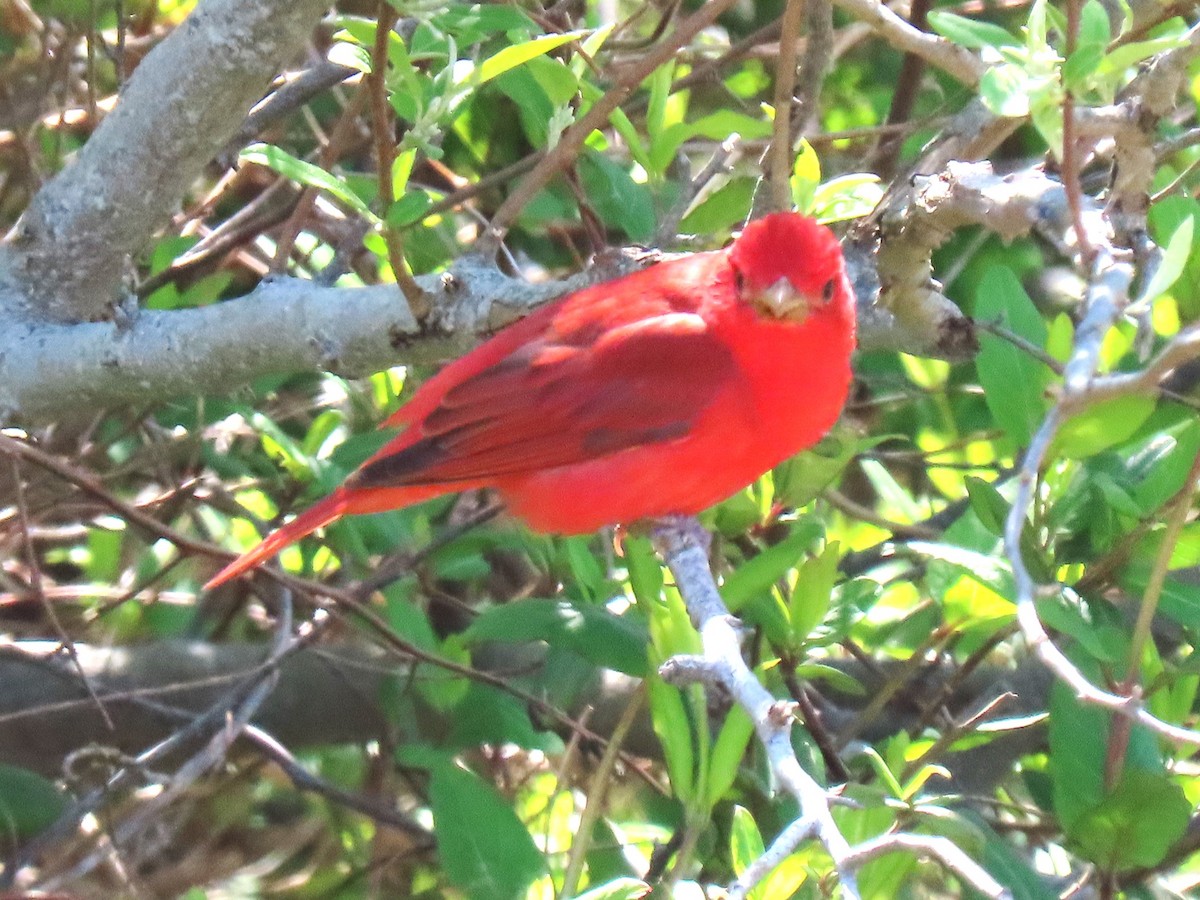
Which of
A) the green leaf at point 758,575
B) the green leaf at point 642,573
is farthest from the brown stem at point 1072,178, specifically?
the green leaf at point 642,573

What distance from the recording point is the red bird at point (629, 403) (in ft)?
10.3

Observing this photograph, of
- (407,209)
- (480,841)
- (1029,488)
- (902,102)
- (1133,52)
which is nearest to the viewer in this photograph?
(1029,488)

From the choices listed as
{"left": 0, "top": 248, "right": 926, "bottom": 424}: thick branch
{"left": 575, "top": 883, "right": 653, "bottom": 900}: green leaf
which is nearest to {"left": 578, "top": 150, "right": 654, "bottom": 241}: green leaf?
{"left": 0, "top": 248, "right": 926, "bottom": 424}: thick branch

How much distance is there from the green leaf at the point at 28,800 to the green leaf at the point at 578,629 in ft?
4.42

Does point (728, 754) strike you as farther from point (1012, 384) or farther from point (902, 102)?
point (902, 102)

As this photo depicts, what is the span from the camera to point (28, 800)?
354 centimetres

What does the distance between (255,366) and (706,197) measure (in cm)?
106

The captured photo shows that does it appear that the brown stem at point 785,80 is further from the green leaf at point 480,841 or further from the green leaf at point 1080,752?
the green leaf at point 480,841

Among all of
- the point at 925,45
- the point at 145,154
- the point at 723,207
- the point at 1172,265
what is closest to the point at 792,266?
the point at 723,207

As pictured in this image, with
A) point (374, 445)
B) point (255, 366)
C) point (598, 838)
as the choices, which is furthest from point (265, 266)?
point (598, 838)

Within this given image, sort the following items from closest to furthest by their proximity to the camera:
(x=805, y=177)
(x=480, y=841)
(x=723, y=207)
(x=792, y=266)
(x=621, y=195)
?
(x=480, y=841) < (x=805, y=177) < (x=792, y=266) < (x=723, y=207) < (x=621, y=195)

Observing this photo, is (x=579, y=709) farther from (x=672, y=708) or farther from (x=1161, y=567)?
(x=1161, y=567)

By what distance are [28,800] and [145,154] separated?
5.57ft

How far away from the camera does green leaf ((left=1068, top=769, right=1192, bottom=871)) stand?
7.55ft
